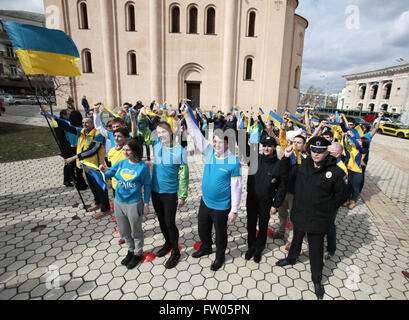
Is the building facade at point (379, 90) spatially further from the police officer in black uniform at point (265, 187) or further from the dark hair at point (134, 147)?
the dark hair at point (134, 147)

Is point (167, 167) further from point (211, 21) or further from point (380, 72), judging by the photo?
point (380, 72)

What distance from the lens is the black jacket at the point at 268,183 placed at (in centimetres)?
310

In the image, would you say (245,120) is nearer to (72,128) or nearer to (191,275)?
(72,128)

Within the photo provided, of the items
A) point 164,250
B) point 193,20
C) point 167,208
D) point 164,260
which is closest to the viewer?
point 167,208

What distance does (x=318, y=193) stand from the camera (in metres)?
2.76

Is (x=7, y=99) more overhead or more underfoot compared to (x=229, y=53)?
more underfoot

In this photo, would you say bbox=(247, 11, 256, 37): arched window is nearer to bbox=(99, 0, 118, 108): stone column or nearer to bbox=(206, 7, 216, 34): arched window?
bbox=(206, 7, 216, 34): arched window

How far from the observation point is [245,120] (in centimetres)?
955

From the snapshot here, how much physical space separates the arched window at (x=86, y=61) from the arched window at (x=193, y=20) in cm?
1057

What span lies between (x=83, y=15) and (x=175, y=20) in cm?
914

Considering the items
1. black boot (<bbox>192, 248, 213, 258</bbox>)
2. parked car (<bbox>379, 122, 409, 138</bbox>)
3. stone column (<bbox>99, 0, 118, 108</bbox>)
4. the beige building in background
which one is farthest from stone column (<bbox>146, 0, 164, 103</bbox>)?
parked car (<bbox>379, 122, 409, 138</bbox>)

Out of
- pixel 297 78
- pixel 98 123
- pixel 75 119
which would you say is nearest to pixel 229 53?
pixel 297 78

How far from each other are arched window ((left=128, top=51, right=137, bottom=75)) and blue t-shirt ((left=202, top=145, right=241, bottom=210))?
22212 millimetres

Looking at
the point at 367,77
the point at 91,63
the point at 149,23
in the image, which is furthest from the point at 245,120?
the point at 367,77
